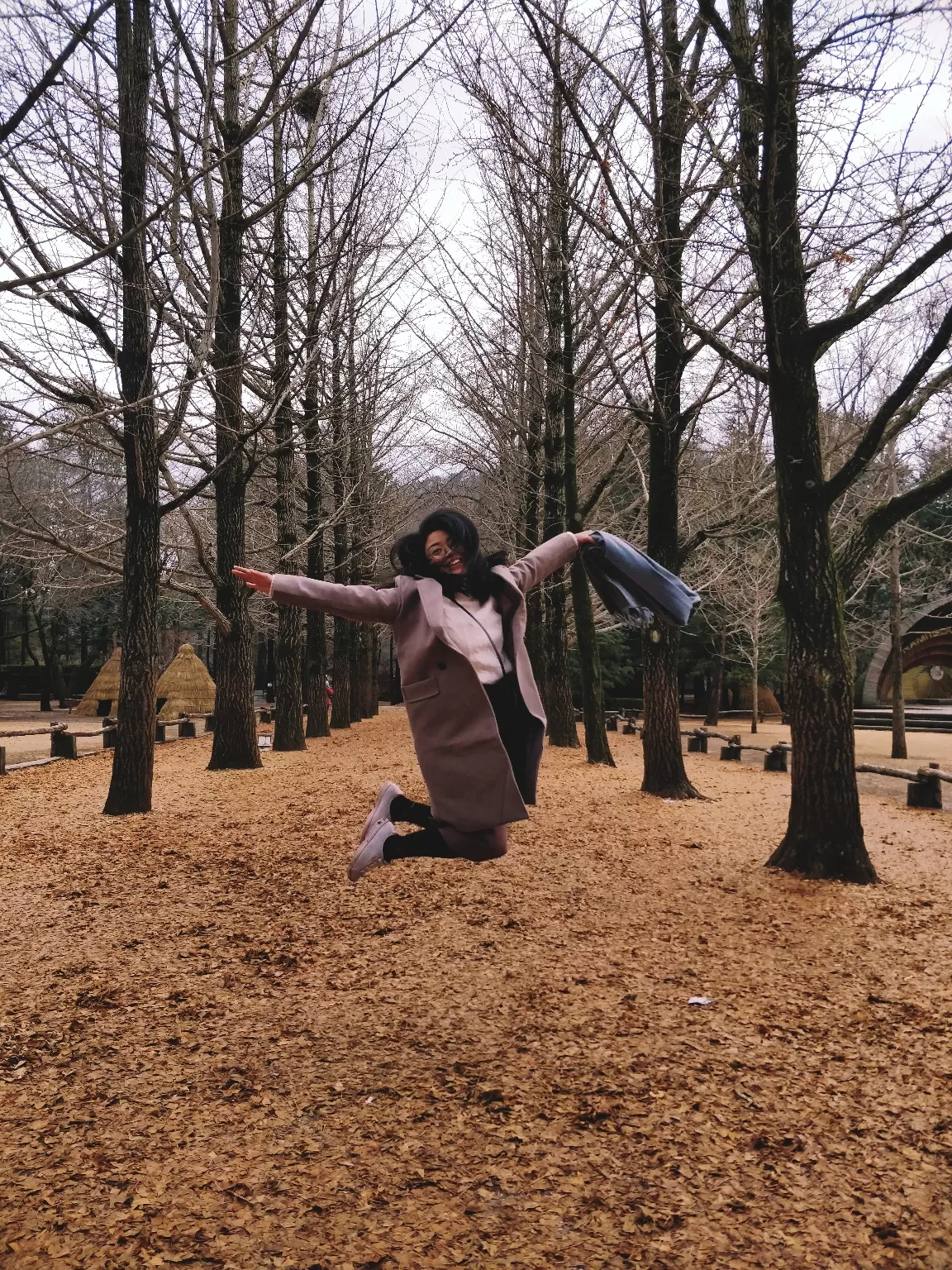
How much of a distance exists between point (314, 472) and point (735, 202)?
12439 millimetres

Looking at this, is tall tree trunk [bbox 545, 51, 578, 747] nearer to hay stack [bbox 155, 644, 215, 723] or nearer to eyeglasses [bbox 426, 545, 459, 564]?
eyeglasses [bbox 426, 545, 459, 564]

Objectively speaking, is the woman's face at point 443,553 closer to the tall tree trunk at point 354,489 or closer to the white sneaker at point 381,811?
the white sneaker at point 381,811

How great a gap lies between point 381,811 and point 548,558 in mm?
1394

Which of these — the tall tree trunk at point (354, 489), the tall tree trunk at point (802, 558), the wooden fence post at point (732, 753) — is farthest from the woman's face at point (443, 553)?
the wooden fence post at point (732, 753)

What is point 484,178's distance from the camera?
1398 cm

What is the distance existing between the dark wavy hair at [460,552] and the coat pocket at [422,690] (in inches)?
17.3

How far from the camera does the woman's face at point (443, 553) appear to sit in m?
3.91

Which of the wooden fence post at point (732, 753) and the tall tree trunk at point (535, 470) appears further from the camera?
the wooden fence post at point (732, 753)

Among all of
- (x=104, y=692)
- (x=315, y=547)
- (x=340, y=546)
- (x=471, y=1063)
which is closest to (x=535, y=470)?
(x=315, y=547)

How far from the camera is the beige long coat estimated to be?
3.67m

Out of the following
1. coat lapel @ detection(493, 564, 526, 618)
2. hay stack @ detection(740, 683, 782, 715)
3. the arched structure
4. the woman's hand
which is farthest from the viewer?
hay stack @ detection(740, 683, 782, 715)

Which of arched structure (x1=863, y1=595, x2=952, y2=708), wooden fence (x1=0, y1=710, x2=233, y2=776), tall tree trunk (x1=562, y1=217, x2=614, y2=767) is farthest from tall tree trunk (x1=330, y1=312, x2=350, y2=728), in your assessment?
arched structure (x1=863, y1=595, x2=952, y2=708)

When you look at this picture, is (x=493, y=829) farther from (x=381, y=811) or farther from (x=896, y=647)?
(x=896, y=647)

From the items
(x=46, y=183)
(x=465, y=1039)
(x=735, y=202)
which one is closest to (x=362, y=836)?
(x=465, y=1039)
